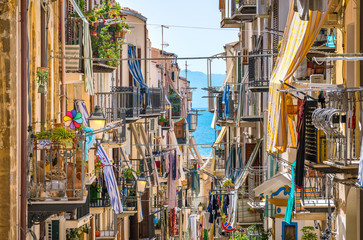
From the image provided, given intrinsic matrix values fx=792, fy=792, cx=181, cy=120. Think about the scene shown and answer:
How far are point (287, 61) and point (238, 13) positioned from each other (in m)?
16.4

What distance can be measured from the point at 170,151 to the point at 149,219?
3810mm

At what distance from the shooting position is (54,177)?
12461 millimetres

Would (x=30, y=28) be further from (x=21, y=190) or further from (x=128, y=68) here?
(x=128, y=68)

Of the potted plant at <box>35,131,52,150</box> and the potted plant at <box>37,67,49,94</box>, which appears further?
the potted plant at <box>37,67,49,94</box>

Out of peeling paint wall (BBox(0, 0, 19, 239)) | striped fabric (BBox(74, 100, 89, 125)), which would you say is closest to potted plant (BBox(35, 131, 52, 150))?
peeling paint wall (BBox(0, 0, 19, 239))

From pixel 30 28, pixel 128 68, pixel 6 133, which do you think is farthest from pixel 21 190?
pixel 128 68

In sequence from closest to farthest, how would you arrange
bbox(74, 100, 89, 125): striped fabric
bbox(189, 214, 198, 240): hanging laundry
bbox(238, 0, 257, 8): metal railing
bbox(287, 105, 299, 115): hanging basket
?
bbox(287, 105, 299, 115): hanging basket, bbox(74, 100, 89, 125): striped fabric, bbox(238, 0, 257, 8): metal railing, bbox(189, 214, 198, 240): hanging laundry

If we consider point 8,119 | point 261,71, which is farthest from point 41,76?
point 261,71

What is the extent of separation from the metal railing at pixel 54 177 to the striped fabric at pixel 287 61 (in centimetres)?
322

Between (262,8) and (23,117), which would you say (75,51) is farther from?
(262,8)

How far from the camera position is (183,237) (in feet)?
196

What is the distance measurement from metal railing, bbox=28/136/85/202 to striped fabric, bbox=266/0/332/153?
10.6ft

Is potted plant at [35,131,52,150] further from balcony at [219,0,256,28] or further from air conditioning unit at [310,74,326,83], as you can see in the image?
balcony at [219,0,256,28]

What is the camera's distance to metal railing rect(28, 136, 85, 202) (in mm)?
12133
